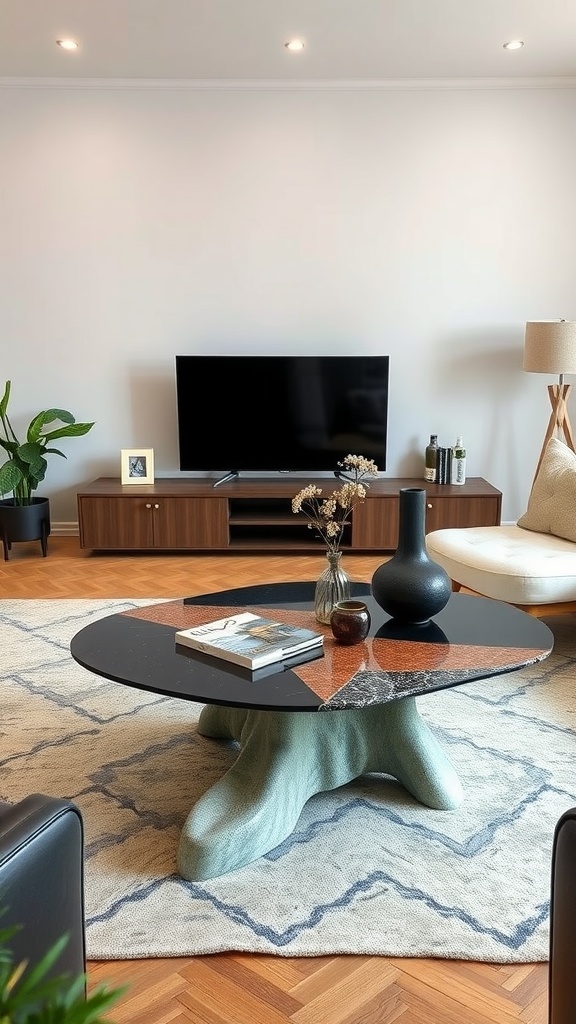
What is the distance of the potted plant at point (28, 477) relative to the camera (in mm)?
4891

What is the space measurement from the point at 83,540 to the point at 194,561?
68cm

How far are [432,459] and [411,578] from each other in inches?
117

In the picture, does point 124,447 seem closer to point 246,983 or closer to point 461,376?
point 461,376

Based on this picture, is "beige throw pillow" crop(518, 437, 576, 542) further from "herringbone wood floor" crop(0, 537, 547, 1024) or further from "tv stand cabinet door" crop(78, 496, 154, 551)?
"herringbone wood floor" crop(0, 537, 547, 1024)

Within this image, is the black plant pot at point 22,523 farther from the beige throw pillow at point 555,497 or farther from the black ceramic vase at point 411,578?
the black ceramic vase at point 411,578

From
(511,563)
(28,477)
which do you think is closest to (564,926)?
(511,563)

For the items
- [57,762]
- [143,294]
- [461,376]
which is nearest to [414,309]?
[461,376]

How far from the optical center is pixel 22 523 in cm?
495

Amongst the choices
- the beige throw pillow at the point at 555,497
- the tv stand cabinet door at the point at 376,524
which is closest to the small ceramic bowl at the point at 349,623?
the beige throw pillow at the point at 555,497

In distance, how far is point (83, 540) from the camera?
5043 millimetres

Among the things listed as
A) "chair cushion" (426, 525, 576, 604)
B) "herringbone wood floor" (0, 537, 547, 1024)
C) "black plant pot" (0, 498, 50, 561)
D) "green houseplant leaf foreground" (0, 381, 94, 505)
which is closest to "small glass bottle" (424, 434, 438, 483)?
"chair cushion" (426, 525, 576, 604)

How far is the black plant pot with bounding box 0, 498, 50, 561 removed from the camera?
194 inches

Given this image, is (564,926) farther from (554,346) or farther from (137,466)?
(137,466)

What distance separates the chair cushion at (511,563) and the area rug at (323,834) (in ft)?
1.14
